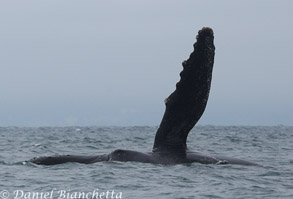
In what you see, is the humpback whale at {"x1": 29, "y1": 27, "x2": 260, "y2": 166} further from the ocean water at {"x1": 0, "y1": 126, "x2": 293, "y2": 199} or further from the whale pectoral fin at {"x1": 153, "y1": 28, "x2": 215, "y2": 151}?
the ocean water at {"x1": 0, "y1": 126, "x2": 293, "y2": 199}

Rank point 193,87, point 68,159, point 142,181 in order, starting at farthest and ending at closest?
point 68,159
point 193,87
point 142,181

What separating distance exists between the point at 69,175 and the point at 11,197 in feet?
6.65

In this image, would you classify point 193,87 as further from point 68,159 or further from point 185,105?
point 68,159

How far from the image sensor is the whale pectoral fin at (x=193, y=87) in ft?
40.0

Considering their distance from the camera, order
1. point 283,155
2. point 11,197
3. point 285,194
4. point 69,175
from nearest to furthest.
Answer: point 11,197 < point 285,194 < point 69,175 < point 283,155

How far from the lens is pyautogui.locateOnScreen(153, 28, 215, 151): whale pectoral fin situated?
12.2 meters

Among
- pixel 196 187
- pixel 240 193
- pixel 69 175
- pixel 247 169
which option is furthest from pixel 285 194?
pixel 69 175

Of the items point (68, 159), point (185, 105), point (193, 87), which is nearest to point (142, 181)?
point (185, 105)

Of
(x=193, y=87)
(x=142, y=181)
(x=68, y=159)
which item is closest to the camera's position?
(x=142, y=181)

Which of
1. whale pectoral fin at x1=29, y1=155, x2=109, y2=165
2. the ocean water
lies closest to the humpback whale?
the ocean water

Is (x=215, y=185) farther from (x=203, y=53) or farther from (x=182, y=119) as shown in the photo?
(x=203, y=53)

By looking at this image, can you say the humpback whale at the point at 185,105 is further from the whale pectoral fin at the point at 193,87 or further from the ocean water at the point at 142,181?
the ocean water at the point at 142,181

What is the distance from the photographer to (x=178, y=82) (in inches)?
480

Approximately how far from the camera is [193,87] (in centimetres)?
1219
